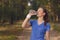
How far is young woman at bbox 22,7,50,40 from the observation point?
15.5 feet

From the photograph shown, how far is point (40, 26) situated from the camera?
15.6ft

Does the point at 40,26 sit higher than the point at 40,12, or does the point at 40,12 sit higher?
the point at 40,12

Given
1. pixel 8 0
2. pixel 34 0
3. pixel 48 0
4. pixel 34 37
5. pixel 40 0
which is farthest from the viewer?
pixel 34 0

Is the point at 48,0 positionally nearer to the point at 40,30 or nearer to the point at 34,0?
the point at 34,0

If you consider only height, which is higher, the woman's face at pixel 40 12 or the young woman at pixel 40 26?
the woman's face at pixel 40 12

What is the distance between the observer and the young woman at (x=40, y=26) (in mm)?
4723

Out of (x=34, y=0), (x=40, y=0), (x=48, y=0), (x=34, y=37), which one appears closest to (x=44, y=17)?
(x=34, y=37)

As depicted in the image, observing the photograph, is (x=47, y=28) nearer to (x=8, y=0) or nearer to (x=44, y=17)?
(x=44, y=17)

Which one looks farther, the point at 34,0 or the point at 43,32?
the point at 34,0

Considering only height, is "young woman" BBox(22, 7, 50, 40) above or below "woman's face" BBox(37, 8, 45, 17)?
below

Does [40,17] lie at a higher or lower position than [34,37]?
higher

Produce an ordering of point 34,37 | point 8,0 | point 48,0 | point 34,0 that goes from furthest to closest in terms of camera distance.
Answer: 1. point 34,0
2. point 48,0
3. point 8,0
4. point 34,37

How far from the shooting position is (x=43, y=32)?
15.6 feet

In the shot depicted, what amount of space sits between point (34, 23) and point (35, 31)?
0.16 meters
